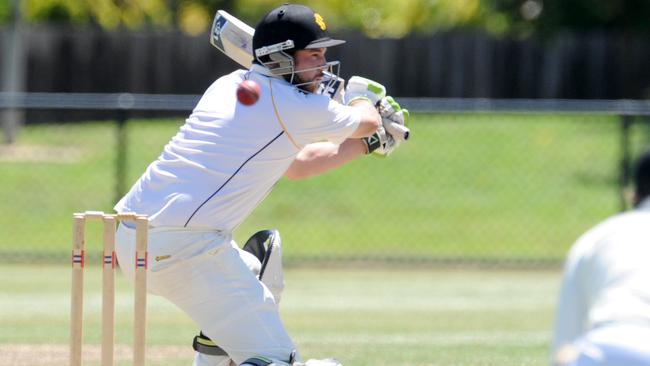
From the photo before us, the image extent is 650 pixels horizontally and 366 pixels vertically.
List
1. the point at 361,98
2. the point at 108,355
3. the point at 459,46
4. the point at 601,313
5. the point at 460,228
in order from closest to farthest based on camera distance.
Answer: the point at 601,313, the point at 108,355, the point at 361,98, the point at 460,228, the point at 459,46

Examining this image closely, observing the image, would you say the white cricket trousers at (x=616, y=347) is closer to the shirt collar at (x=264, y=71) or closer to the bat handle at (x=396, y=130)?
the shirt collar at (x=264, y=71)

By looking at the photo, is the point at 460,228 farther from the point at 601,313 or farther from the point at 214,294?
the point at 601,313

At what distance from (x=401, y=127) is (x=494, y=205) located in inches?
411

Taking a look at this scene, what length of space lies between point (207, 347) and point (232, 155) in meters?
0.98

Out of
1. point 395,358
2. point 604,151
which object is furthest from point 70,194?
point 395,358

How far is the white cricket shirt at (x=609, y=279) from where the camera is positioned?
11.8 feet

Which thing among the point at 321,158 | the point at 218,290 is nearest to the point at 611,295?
the point at 218,290

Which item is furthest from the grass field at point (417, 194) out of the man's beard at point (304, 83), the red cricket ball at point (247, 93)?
the red cricket ball at point (247, 93)

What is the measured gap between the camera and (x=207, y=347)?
18.9 ft

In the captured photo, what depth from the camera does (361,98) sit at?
5.80m

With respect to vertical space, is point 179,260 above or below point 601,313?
below

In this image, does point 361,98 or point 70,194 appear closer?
point 361,98

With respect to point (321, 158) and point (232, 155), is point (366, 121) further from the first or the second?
point (232, 155)

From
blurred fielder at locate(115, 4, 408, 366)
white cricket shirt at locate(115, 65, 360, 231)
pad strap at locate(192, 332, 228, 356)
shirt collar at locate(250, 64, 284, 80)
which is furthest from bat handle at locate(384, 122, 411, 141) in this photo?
pad strap at locate(192, 332, 228, 356)
